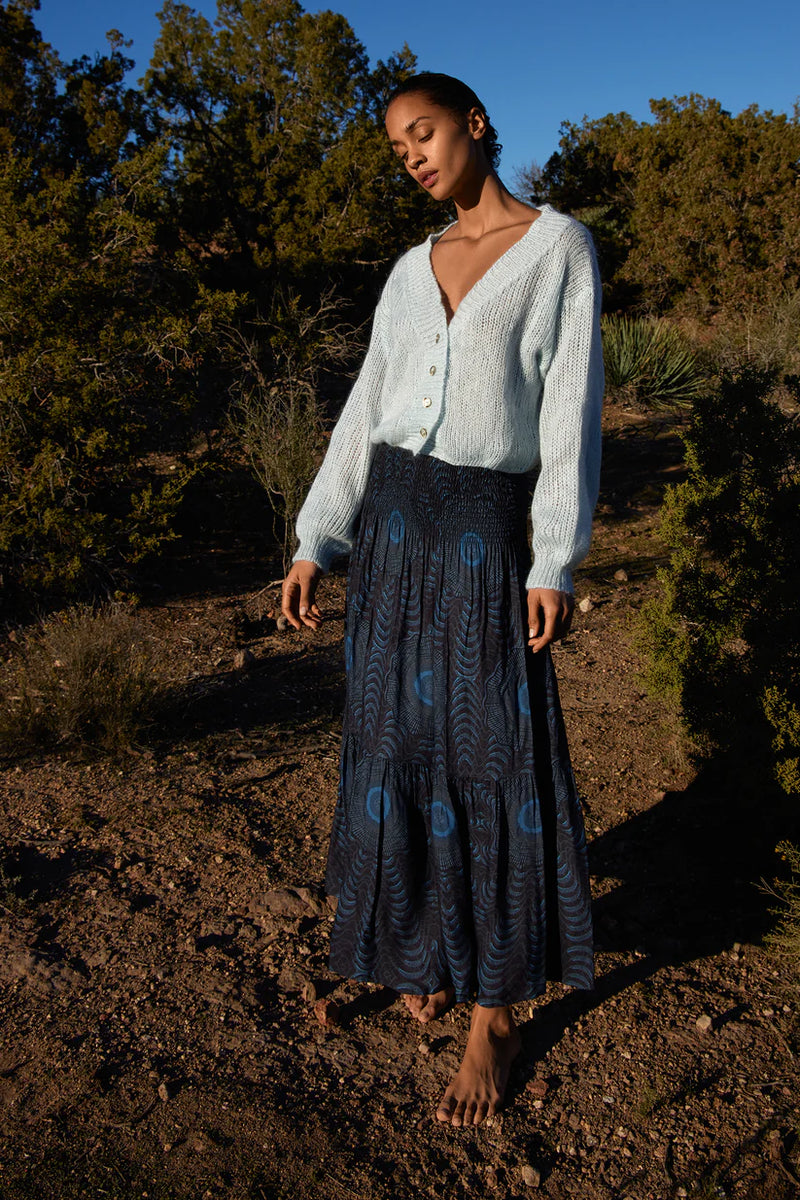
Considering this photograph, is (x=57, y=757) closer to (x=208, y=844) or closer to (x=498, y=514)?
(x=208, y=844)

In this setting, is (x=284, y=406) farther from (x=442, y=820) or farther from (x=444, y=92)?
(x=442, y=820)

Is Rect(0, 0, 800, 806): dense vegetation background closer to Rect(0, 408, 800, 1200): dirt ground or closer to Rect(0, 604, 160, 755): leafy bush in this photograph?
Rect(0, 408, 800, 1200): dirt ground

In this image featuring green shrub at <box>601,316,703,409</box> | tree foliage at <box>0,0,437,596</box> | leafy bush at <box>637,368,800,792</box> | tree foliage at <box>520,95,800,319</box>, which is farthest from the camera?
tree foliage at <box>520,95,800,319</box>

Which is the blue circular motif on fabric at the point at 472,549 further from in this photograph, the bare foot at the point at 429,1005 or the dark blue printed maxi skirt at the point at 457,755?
the bare foot at the point at 429,1005

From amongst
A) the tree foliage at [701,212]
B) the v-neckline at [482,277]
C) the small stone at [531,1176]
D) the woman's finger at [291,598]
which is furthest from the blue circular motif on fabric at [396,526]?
the tree foliage at [701,212]

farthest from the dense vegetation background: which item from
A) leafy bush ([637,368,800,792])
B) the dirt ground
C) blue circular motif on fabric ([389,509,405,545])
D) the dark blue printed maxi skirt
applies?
blue circular motif on fabric ([389,509,405,545])

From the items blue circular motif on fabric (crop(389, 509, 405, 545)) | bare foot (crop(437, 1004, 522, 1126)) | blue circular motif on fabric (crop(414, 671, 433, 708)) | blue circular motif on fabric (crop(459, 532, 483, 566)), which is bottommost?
bare foot (crop(437, 1004, 522, 1126))

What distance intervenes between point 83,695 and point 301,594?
5.62 feet

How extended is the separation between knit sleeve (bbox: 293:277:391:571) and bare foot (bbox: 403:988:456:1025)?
1011mm

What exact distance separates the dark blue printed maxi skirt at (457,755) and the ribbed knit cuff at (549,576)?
8 cm

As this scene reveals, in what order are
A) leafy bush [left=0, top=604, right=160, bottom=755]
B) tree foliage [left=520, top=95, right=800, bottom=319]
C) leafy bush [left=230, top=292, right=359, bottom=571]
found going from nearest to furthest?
leafy bush [left=0, top=604, right=160, bottom=755] → leafy bush [left=230, top=292, right=359, bottom=571] → tree foliage [left=520, top=95, right=800, bottom=319]

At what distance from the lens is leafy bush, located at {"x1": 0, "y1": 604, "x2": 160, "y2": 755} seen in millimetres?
3303

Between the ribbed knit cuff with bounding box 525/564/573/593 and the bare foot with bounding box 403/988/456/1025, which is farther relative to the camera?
the bare foot with bounding box 403/988/456/1025

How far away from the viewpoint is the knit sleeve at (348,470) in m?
1.94
